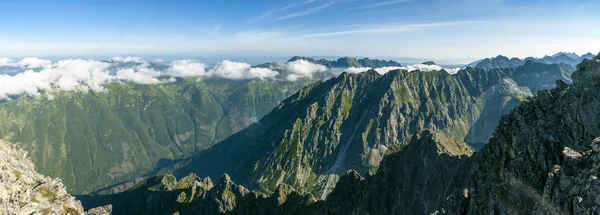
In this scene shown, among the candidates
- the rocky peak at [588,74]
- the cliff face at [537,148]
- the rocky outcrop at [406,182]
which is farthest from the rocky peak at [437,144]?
the rocky peak at [588,74]

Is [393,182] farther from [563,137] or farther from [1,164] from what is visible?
[1,164]

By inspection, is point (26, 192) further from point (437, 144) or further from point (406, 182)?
point (437, 144)

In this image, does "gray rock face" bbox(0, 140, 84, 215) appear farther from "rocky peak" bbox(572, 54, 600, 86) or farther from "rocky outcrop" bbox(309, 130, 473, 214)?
"rocky outcrop" bbox(309, 130, 473, 214)

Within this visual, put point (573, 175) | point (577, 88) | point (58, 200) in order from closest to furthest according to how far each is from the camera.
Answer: point (573, 175), point (577, 88), point (58, 200)

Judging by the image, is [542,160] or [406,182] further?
[406,182]

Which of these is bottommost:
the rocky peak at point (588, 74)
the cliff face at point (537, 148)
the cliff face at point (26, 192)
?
the cliff face at point (26, 192)

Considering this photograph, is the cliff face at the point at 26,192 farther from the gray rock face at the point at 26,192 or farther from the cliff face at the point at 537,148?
the cliff face at the point at 537,148

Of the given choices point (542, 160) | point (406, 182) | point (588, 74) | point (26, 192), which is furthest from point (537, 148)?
point (406, 182)

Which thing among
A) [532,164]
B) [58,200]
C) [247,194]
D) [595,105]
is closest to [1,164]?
[58,200]

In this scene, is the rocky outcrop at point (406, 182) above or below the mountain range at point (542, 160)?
below
